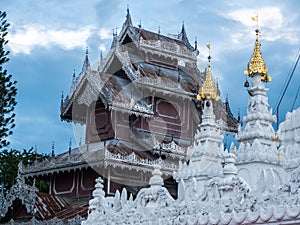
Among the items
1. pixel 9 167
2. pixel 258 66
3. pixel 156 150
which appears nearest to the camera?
pixel 258 66

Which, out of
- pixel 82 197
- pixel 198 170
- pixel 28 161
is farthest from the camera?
pixel 28 161

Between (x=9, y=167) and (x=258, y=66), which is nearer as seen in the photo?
(x=258, y=66)

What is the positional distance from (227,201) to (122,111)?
13748 mm

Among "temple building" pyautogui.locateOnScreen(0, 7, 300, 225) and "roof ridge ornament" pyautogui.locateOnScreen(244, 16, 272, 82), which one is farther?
"roof ridge ornament" pyautogui.locateOnScreen(244, 16, 272, 82)

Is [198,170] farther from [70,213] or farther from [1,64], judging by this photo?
[1,64]

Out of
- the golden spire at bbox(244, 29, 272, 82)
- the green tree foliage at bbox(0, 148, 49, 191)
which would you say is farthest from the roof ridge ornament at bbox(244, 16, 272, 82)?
the green tree foliage at bbox(0, 148, 49, 191)

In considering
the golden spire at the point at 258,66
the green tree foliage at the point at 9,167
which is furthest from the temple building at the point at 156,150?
the green tree foliage at the point at 9,167

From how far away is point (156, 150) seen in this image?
2195 cm

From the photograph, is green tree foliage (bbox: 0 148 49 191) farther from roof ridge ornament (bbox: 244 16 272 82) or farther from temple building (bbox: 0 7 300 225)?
roof ridge ornament (bbox: 244 16 272 82)

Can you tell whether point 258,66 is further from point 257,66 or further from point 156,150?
point 156,150

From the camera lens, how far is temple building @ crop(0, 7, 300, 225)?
10.1 meters

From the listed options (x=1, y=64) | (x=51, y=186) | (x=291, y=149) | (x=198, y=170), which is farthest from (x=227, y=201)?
(x=1, y=64)

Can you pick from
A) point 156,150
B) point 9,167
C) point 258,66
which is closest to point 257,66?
point 258,66

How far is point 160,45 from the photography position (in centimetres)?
2591
